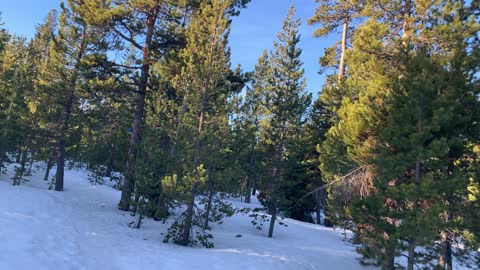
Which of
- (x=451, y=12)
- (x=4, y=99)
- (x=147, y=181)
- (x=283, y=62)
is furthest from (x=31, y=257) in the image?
(x=4, y=99)

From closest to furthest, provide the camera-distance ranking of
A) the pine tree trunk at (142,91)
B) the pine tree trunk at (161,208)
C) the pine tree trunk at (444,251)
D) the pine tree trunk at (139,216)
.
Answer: the pine tree trunk at (444,251), the pine tree trunk at (139,216), the pine tree trunk at (161,208), the pine tree trunk at (142,91)

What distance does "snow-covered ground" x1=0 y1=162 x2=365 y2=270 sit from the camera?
24.0 feet

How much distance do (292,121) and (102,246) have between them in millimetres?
11933

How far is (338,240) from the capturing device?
17.7m

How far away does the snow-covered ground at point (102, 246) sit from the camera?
24.0 ft

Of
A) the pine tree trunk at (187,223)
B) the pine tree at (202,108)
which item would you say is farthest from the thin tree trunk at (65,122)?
the pine tree trunk at (187,223)

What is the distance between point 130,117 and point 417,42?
13546 millimetres

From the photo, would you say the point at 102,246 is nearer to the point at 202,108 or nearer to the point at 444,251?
the point at 202,108

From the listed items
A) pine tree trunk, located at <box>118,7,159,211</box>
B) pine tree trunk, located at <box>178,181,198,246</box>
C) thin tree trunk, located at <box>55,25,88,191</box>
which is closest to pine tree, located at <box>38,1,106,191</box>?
thin tree trunk, located at <box>55,25,88,191</box>

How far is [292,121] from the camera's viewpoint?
18188 mm

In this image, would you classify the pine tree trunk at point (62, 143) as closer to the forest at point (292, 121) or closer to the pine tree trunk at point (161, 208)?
the forest at point (292, 121)

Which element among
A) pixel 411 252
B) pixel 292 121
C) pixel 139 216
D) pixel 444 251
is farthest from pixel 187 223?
pixel 292 121

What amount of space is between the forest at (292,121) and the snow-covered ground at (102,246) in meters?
1.15

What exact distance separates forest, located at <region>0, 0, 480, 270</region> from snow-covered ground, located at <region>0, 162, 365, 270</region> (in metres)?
1.15
